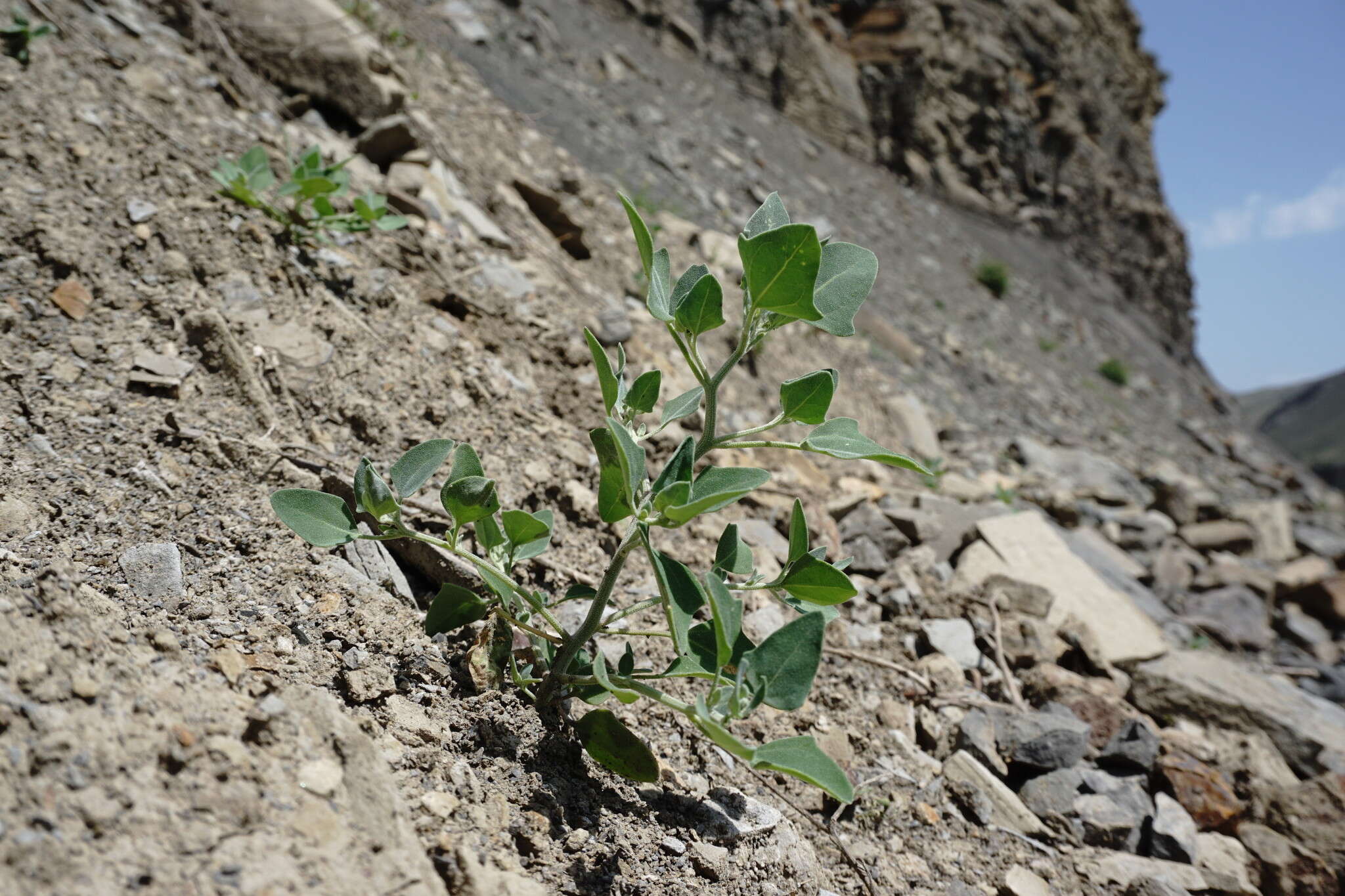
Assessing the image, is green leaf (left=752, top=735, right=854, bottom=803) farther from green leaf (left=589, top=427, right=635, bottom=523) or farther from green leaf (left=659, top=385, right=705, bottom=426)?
green leaf (left=659, top=385, right=705, bottom=426)

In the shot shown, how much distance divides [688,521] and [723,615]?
19 cm

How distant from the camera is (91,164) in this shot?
197 cm

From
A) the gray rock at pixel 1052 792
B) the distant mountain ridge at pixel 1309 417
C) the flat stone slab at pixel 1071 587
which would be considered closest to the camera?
the gray rock at pixel 1052 792

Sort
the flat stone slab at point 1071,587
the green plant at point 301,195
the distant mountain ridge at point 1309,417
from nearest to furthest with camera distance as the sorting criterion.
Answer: the green plant at point 301,195 < the flat stone slab at point 1071,587 < the distant mountain ridge at point 1309,417

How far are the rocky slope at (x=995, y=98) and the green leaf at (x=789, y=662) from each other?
9.70 metres

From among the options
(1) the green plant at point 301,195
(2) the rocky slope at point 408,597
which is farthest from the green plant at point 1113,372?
(1) the green plant at point 301,195

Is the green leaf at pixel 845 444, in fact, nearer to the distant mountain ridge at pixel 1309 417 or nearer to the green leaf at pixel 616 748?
the green leaf at pixel 616 748

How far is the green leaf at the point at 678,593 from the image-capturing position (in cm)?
95

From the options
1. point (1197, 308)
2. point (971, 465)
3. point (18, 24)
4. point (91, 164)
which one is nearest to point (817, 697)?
point (91, 164)

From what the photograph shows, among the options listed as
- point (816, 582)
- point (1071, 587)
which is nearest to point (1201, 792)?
point (1071, 587)

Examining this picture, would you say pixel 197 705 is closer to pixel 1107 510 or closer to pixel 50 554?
pixel 50 554

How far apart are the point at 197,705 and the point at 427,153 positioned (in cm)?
269

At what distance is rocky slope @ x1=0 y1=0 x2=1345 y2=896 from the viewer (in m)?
0.89

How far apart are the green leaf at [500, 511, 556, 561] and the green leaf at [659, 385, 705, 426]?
25cm
